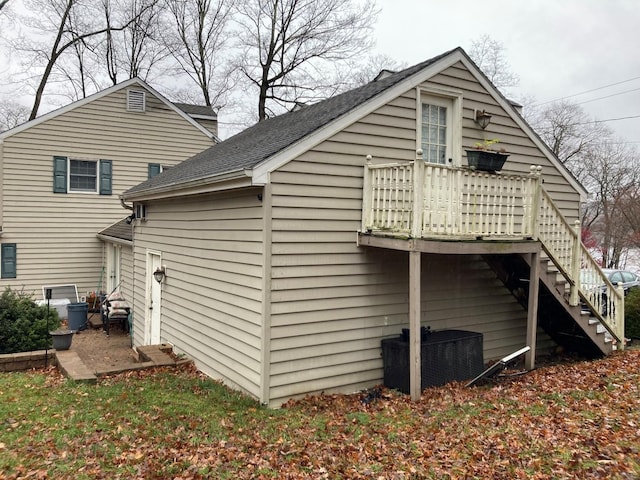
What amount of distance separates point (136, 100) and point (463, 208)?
42.8ft

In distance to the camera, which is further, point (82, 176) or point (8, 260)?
point (82, 176)

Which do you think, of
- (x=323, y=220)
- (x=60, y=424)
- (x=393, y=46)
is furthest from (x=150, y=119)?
(x=393, y=46)

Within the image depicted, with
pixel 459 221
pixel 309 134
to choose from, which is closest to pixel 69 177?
pixel 309 134

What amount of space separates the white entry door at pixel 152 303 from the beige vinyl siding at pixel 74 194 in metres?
5.54

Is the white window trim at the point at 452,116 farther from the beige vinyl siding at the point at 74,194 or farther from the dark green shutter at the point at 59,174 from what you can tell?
the dark green shutter at the point at 59,174

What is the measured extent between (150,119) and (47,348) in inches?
365

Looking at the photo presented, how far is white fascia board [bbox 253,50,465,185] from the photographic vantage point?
20.5 ft

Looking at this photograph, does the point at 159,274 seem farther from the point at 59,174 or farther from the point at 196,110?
the point at 196,110

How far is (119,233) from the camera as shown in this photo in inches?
547

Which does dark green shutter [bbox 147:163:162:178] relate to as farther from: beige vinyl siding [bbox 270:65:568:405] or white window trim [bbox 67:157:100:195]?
beige vinyl siding [bbox 270:65:568:405]

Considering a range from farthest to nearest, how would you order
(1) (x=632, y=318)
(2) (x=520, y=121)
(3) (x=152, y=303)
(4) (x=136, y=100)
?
(4) (x=136, y=100) < (3) (x=152, y=303) < (1) (x=632, y=318) < (2) (x=520, y=121)

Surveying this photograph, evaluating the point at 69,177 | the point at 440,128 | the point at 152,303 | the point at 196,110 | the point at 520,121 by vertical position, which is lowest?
the point at 152,303

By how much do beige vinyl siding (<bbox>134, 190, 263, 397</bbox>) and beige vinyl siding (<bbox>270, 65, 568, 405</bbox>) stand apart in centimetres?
37

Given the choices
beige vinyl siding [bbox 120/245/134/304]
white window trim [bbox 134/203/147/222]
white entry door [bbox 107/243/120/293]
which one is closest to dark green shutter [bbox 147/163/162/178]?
white entry door [bbox 107/243/120/293]
